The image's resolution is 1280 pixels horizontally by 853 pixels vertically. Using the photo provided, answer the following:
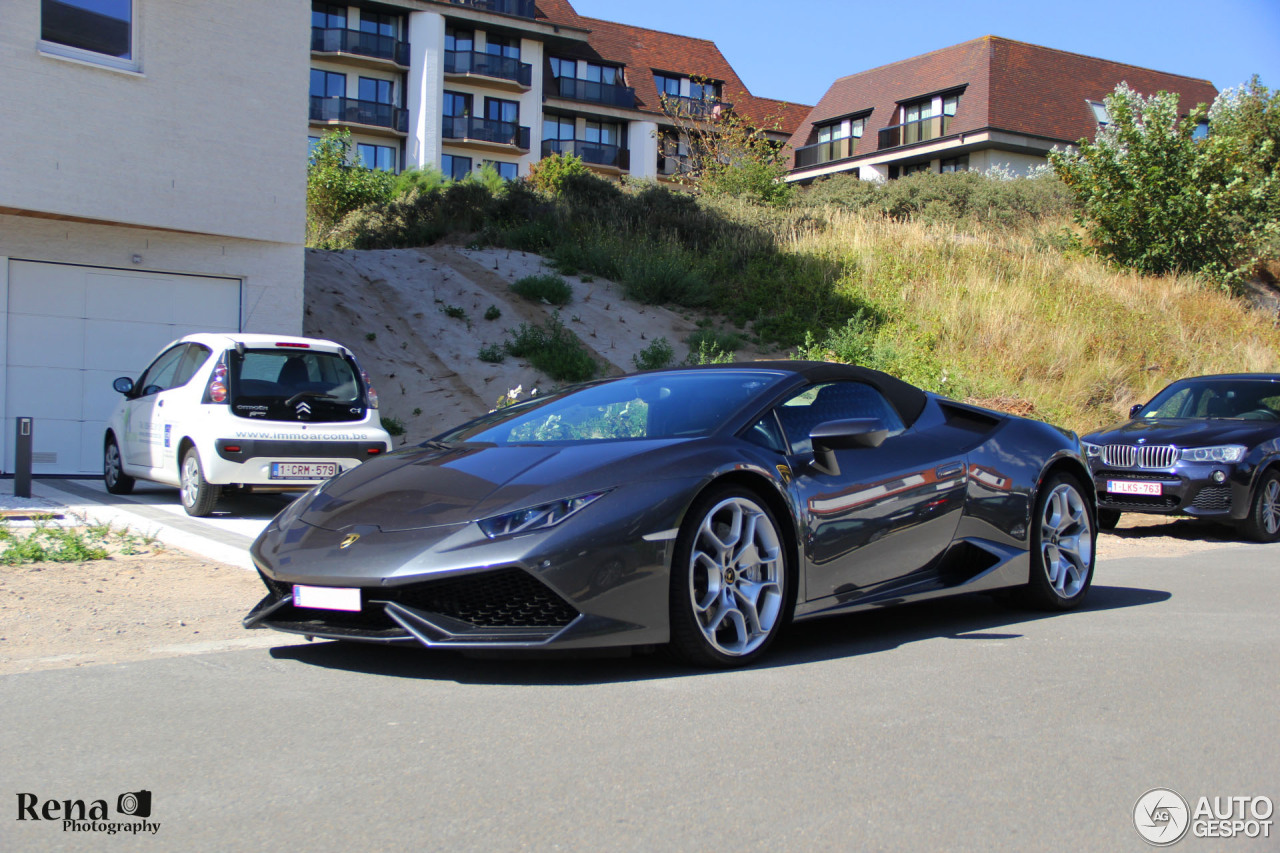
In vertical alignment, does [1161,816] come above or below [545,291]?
below

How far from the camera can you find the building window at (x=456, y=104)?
52250 millimetres

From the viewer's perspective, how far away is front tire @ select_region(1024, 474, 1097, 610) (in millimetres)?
6461

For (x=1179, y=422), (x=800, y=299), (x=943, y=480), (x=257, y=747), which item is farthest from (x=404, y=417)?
(x=257, y=747)

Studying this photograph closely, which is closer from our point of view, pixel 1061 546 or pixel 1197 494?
pixel 1061 546

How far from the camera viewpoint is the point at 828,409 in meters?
5.82

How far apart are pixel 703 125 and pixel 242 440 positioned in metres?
33.6

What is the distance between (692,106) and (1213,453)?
145 ft

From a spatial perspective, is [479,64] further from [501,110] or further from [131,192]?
[131,192]

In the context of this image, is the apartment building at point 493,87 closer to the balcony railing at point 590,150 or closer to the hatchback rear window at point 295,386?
the balcony railing at point 590,150

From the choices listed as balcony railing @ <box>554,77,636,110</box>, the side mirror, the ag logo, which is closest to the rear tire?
the side mirror

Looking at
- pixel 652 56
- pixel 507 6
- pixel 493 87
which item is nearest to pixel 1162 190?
pixel 493 87

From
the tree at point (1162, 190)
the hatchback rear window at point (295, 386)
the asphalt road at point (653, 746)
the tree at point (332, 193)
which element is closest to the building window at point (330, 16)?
the tree at point (332, 193)

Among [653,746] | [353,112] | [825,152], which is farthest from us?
[825,152]

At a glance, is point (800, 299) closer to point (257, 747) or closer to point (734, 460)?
point (734, 460)
